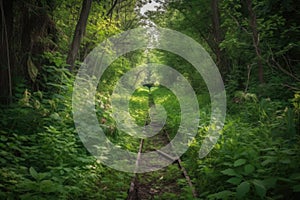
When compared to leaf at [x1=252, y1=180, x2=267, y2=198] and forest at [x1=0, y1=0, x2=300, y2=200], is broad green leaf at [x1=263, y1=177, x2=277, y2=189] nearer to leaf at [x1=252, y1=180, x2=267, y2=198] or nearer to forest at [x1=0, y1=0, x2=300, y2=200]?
forest at [x1=0, y1=0, x2=300, y2=200]

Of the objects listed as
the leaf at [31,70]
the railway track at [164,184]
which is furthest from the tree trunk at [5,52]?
the railway track at [164,184]

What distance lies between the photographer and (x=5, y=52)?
6.09 metres

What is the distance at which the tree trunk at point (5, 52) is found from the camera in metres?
5.96

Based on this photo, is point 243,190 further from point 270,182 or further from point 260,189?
point 270,182

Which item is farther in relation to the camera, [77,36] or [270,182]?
[77,36]

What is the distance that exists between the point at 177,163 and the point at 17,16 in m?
5.67

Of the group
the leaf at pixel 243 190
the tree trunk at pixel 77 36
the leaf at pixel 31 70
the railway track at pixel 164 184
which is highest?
the tree trunk at pixel 77 36

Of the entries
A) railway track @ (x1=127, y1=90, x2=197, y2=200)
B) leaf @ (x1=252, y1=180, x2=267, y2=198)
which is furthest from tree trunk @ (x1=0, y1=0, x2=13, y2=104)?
leaf @ (x1=252, y1=180, x2=267, y2=198)

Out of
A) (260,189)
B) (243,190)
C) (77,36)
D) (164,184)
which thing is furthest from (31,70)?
(260,189)

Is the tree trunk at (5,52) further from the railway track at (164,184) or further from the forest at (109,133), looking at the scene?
the railway track at (164,184)

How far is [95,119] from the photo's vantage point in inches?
286

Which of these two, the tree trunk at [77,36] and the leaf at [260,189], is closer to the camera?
the leaf at [260,189]

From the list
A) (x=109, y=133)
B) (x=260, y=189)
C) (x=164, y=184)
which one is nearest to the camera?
(x=260, y=189)

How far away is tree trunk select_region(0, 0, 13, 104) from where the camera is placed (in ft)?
19.6
